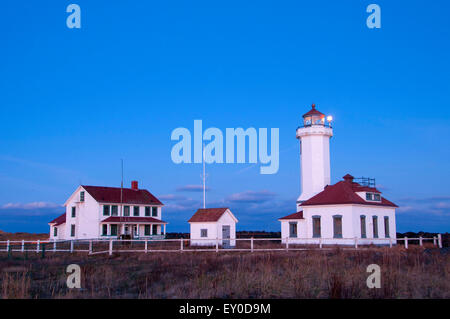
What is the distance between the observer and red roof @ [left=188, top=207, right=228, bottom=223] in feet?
119

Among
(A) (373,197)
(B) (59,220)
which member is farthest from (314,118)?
(B) (59,220)

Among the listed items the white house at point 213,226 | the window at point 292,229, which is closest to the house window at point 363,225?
the window at point 292,229

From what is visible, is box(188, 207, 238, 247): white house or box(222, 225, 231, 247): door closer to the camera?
box(188, 207, 238, 247): white house

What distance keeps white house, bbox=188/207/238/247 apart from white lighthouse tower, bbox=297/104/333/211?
22.4ft

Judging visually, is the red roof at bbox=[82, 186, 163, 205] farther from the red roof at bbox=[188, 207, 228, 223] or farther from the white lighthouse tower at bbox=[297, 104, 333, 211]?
the white lighthouse tower at bbox=[297, 104, 333, 211]

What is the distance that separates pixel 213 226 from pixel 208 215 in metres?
1.28

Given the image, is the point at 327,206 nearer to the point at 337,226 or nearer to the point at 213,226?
the point at 337,226

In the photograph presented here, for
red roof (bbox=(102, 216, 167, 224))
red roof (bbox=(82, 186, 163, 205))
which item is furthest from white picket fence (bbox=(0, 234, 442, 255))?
red roof (bbox=(82, 186, 163, 205))

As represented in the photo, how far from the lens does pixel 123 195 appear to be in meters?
48.9

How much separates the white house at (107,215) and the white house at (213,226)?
10274 mm

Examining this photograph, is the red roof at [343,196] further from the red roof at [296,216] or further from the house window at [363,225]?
the red roof at [296,216]

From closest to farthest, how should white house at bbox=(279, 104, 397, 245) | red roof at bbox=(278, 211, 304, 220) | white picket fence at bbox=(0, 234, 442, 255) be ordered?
white picket fence at bbox=(0, 234, 442, 255) → white house at bbox=(279, 104, 397, 245) → red roof at bbox=(278, 211, 304, 220)
